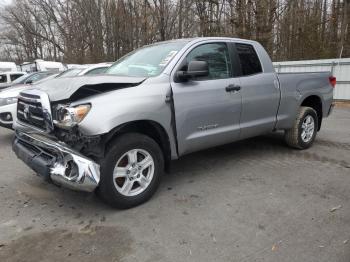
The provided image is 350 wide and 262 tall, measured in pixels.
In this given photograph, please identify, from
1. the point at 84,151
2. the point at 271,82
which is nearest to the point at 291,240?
the point at 84,151

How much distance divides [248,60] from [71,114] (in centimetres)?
289

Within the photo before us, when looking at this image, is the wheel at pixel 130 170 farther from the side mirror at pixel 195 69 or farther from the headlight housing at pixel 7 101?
the headlight housing at pixel 7 101

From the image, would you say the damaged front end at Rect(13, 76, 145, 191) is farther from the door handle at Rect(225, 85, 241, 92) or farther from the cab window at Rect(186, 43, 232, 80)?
the door handle at Rect(225, 85, 241, 92)

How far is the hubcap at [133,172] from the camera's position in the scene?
3.65 metres

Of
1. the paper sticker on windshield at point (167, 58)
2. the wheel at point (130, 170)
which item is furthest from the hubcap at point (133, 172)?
the paper sticker on windshield at point (167, 58)

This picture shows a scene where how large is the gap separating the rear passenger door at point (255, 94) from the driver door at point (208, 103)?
169mm

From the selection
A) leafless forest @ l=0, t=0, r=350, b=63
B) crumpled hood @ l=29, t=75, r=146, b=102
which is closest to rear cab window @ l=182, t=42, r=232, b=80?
crumpled hood @ l=29, t=75, r=146, b=102

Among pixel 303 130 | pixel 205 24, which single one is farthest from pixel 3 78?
pixel 303 130

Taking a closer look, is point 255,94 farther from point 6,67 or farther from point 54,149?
A: point 6,67

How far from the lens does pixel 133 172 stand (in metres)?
→ 3.73

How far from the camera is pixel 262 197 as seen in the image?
4.03 meters

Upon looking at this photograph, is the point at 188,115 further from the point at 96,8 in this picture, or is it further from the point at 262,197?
the point at 96,8

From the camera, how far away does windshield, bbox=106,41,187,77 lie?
422cm

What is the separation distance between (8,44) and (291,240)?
5193cm
